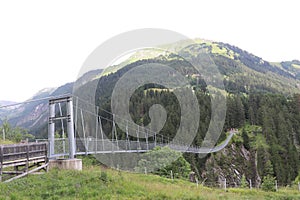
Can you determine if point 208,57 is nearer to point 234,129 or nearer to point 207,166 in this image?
point 234,129

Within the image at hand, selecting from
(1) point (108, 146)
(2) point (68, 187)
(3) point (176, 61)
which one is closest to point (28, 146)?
(2) point (68, 187)

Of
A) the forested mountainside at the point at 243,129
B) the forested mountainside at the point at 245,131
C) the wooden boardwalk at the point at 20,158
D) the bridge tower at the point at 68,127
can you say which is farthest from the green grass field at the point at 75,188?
the forested mountainside at the point at 245,131

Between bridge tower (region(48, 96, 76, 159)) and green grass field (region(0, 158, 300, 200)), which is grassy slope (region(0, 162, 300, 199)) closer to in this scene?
green grass field (region(0, 158, 300, 200))

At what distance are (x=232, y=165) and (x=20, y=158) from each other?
154 feet

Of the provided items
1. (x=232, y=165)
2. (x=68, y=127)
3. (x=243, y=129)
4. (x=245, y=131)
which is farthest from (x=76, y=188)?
(x=243, y=129)

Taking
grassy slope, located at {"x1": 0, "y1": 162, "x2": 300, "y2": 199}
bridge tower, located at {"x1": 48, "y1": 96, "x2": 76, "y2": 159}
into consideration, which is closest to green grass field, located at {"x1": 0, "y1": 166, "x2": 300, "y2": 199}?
grassy slope, located at {"x1": 0, "y1": 162, "x2": 300, "y2": 199}

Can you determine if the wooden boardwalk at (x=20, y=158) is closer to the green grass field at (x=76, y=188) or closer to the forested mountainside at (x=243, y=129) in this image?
the green grass field at (x=76, y=188)

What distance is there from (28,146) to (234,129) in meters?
60.6

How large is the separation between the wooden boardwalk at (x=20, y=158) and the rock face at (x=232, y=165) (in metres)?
39.1

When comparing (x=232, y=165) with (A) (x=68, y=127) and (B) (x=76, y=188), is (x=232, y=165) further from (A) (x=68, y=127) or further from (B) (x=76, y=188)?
(B) (x=76, y=188)

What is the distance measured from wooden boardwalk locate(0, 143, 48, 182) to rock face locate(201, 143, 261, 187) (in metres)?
39.1

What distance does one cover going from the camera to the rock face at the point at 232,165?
48.4 m

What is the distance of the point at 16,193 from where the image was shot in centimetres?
725

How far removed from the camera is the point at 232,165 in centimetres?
5147
